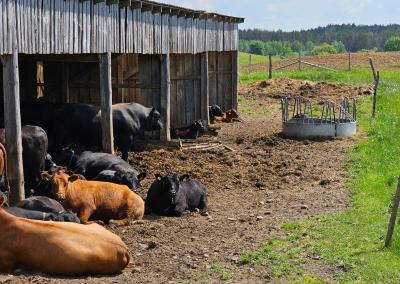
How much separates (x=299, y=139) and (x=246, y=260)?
13.7 metres

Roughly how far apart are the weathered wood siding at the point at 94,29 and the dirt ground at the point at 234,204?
2877mm

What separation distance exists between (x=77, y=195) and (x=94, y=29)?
557 cm

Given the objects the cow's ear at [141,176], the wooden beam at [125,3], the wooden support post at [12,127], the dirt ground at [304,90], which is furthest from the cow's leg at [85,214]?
the dirt ground at [304,90]

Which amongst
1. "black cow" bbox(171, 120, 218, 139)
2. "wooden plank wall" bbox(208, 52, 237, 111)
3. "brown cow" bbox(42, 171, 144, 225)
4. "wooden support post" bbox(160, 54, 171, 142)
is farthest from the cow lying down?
"wooden plank wall" bbox(208, 52, 237, 111)

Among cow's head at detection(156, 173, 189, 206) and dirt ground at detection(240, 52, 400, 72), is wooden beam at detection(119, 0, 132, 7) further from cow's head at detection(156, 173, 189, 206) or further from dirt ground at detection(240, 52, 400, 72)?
dirt ground at detection(240, 52, 400, 72)

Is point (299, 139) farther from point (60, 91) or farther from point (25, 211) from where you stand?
point (25, 211)

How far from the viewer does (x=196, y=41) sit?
88.1 ft

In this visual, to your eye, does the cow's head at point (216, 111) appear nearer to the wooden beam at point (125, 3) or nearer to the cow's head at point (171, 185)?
the wooden beam at point (125, 3)

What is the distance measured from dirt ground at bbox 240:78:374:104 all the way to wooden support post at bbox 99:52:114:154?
1836 centimetres

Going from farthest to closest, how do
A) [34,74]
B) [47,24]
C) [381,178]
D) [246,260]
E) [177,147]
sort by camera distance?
1. [34,74]
2. [177,147]
3. [381,178]
4. [47,24]
5. [246,260]

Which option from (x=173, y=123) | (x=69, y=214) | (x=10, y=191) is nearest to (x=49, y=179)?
(x=10, y=191)

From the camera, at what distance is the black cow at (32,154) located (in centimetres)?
1524

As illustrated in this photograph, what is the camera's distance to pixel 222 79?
32.7m

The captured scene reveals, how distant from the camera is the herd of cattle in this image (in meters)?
10.1
